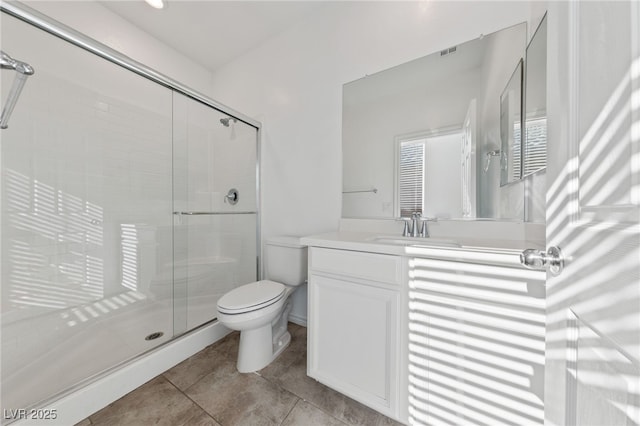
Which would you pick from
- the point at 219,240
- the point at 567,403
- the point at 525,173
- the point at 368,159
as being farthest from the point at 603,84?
the point at 219,240

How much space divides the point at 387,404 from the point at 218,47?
3.04 m

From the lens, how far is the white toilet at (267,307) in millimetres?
1336

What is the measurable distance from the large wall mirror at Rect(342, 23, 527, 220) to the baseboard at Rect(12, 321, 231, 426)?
1.42m

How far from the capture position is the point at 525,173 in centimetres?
109

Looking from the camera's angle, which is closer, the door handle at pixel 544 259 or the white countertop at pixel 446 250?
the door handle at pixel 544 259

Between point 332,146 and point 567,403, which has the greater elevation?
point 332,146

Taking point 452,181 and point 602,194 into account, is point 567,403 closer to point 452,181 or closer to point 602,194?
point 602,194

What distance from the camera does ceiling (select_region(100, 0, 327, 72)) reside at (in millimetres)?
1797

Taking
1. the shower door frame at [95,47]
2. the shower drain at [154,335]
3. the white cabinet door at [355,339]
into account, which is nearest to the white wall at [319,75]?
the shower door frame at [95,47]

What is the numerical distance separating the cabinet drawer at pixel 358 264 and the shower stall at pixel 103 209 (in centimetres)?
118

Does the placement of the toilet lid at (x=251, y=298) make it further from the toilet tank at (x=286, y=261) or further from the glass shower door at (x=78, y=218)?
the glass shower door at (x=78, y=218)

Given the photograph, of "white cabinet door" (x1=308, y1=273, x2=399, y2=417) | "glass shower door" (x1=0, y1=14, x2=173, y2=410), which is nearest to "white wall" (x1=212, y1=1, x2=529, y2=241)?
"white cabinet door" (x1=308, y1=273, x2=399, y2=417)

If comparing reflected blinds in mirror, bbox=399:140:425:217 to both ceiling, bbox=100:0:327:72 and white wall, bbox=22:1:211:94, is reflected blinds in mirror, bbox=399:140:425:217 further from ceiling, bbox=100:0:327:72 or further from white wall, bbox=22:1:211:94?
white wall, bbox=22:1:211:94

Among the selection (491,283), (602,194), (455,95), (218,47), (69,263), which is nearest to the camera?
(602,194)
